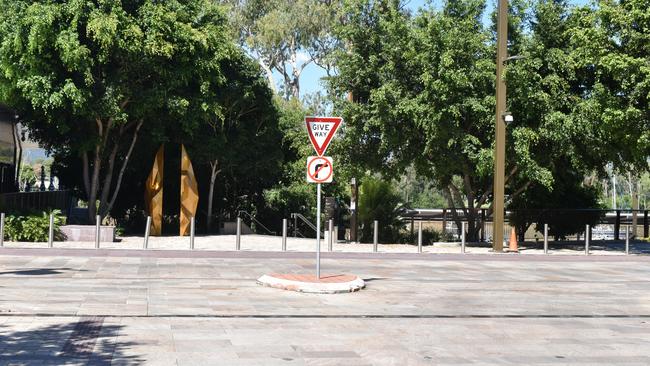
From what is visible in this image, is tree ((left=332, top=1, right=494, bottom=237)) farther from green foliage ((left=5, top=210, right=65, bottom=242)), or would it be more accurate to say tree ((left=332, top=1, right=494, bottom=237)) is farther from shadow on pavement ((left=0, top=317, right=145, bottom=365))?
shadow on pavement ((left=0, top=317, right=145, bottom=365))

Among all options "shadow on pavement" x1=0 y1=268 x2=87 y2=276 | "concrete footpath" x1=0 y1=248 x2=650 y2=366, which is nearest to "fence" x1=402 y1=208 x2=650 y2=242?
"concrete footpath" x1=0 y1=248 x2=650 y2=366

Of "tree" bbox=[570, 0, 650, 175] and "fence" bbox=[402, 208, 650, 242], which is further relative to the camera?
"fence" bbox=[402, 208, 650, 242]

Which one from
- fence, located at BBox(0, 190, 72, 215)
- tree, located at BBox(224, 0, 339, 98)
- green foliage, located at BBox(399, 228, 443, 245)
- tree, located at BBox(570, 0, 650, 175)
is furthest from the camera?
tree, located at BBox(224, 0, 339, 98)

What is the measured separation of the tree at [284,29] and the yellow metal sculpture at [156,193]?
2021 centimetres

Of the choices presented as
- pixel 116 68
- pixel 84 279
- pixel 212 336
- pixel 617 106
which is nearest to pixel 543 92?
pixel 617 106

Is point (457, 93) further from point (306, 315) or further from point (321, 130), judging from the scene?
point (306, 315)

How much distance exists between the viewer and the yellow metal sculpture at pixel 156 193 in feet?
88.5

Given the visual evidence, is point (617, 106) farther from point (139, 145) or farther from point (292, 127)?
point (139, 145)

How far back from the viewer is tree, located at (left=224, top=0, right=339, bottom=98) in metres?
46.5

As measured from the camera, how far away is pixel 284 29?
4638 cm

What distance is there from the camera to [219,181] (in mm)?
32781

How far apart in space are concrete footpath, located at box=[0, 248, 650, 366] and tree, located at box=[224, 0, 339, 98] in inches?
1194

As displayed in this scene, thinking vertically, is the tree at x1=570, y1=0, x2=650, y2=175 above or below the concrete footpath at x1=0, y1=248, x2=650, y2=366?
above

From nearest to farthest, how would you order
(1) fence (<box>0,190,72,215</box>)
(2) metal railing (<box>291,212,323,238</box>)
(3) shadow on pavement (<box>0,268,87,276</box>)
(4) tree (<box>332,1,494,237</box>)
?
(3) shadow on pavement (<box>0,268,87,276</box>)
(4) tree (<box>332,1,494,237</box>)
(1) fence (<box>0,190,72,215</box>)
(2) metal railing (<box>291,212,323,238</box>)
